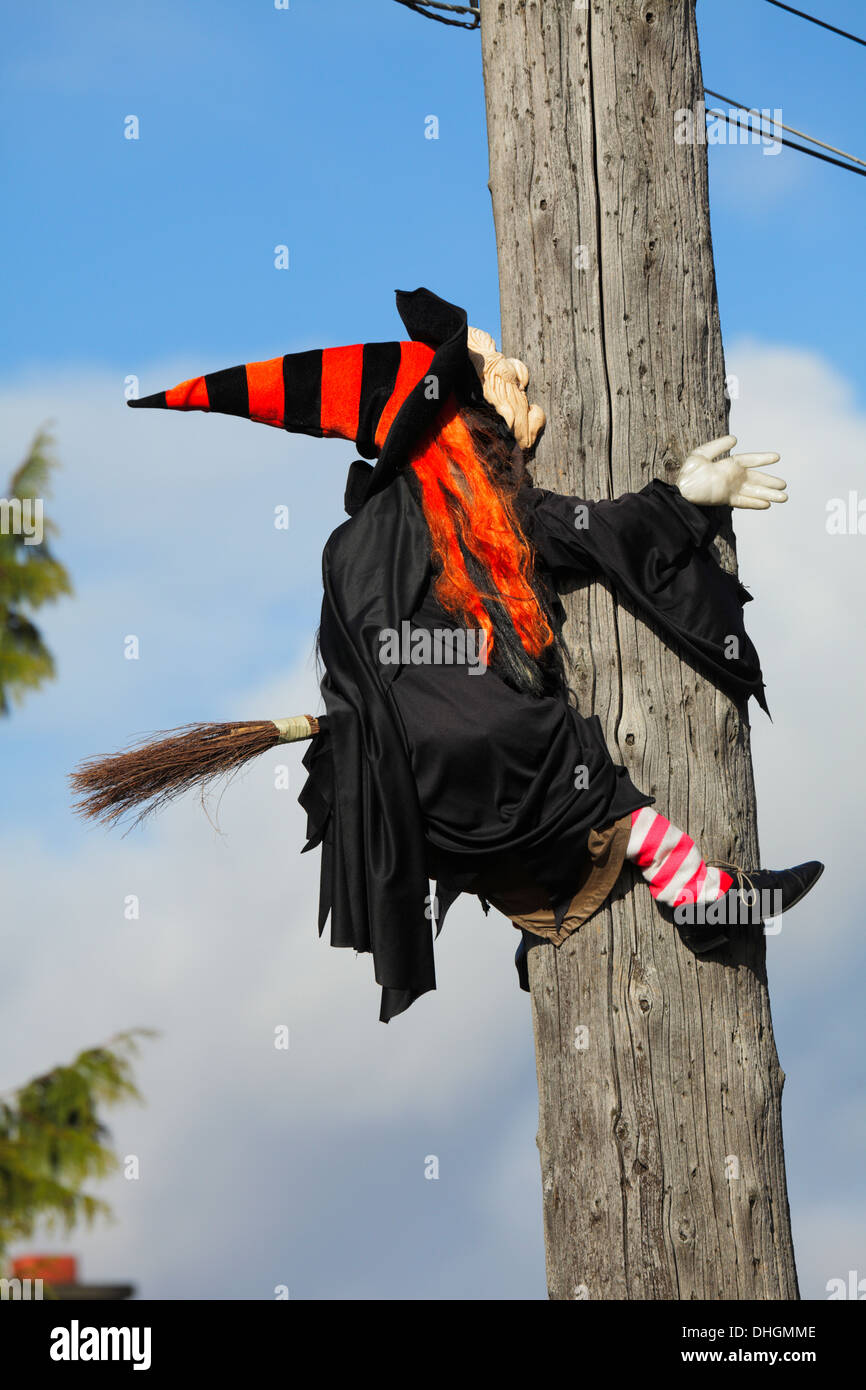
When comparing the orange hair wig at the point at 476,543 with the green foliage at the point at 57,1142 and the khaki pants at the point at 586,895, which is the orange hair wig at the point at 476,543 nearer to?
the khaki pants at the point at 586,895

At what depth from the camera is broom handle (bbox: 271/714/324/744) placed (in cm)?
357

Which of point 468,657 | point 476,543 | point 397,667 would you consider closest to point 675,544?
point 476,543

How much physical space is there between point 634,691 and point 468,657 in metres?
0.50

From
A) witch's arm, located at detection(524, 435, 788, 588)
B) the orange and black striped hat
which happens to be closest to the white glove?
witch's arm, located at detection(524, 435, 788, 588)

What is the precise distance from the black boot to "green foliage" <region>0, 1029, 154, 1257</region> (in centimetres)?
504

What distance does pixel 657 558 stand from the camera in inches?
140

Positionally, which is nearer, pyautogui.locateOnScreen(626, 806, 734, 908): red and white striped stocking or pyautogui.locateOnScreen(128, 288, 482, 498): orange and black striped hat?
pyautogui.locateOnScreen(626, 806, 734, 908): red and white striped stocking

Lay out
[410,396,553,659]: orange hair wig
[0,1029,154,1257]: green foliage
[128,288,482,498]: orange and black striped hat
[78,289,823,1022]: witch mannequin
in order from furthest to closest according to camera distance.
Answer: [0,1029,154,1257]: green foliage, [128,288,482,498]: orange and black striped hat, [410,396,553,659]: orange hair wig, [78,289,823,1022]: witch mannequin

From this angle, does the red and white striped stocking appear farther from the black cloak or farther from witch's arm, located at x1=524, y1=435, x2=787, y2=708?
witch's arm, located at x1=524, y1=435, x2=787, y2=708

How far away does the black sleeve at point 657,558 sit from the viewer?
352 cm

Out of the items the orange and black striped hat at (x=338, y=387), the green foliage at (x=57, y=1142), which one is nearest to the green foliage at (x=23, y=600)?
the green foliage at (x=57, y=1142)

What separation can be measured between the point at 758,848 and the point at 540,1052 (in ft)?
2.84

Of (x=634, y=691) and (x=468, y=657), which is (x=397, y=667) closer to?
(x=468, y=657)
